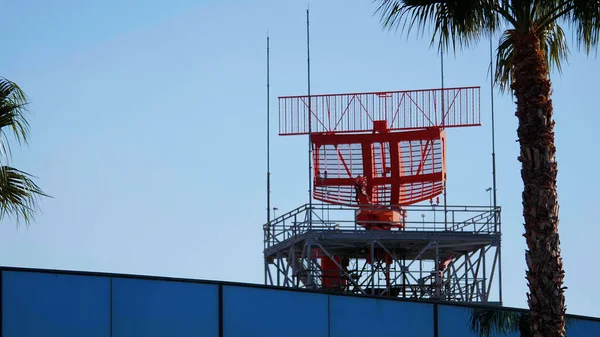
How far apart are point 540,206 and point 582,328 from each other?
10384mm

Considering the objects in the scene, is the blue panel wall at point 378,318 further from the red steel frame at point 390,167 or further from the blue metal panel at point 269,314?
the red steel frame at point 390,167

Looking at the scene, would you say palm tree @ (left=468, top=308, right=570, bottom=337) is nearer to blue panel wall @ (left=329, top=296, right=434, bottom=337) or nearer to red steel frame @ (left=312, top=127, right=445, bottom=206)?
blue panel wall @ (left=329, top=296, right=434, bottom=337)

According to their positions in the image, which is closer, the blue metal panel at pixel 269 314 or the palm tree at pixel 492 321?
the blue metal panel at pixel 269 314

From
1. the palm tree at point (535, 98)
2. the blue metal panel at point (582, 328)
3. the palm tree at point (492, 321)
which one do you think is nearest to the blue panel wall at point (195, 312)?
the blue metal panel at point (582, 328)

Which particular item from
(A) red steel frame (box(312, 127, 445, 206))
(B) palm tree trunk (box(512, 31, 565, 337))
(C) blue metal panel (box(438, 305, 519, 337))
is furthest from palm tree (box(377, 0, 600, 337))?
(A) red steel frame (box(312, 127, 445, 206))

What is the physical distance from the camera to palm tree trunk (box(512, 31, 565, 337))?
2409 cm

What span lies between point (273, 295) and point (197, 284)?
1.81 meters

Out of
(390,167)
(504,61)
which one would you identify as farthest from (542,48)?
(390,167)

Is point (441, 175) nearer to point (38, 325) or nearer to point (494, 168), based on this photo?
point (494, 168)

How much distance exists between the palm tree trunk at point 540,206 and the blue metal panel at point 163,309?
1012 centimetres

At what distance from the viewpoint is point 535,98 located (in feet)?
80.5

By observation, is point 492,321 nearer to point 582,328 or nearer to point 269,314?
point 582,328

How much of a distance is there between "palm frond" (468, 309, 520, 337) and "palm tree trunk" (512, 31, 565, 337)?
8787 millimetres

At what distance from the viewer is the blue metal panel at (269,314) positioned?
107 ft
